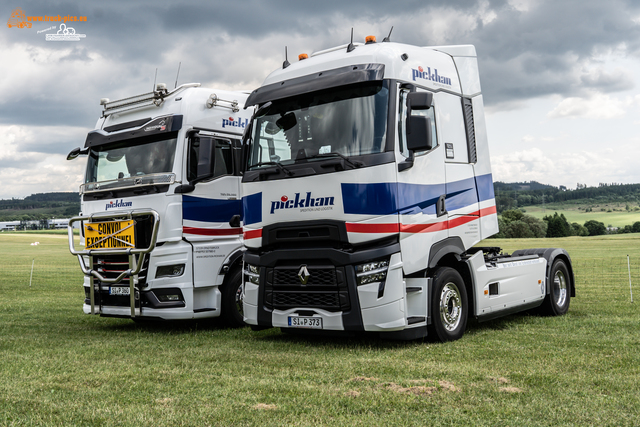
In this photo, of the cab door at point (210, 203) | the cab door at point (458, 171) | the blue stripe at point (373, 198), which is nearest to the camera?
the blue stripe at point (373, 198)

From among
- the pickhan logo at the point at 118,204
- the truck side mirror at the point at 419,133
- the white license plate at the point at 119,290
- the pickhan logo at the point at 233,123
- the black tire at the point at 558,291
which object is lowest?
the black tire at the point at 558,291

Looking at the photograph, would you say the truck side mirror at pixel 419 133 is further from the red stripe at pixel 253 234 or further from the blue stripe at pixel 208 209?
the blue stripe at pixel 208 209

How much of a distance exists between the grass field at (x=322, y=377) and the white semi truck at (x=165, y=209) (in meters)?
0.63

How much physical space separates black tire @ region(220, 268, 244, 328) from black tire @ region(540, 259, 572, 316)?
550 centimetres

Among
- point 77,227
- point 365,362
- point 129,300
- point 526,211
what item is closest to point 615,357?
point 365,362

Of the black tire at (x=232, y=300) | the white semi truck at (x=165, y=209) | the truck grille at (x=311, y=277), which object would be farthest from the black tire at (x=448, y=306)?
the white semi truck at (x=165, y=209)

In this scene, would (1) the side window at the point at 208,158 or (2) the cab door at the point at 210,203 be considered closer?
(1) the side window at the point at 208,158

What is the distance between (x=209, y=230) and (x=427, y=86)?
428 centimetres

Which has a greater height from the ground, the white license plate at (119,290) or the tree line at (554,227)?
the white license plate at (119,290)

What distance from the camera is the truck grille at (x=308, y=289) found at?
303 inches

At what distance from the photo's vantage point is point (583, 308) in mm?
12031

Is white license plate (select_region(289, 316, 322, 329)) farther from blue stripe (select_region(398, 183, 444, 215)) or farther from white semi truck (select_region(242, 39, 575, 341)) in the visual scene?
blue stripe (select_region(398, 183, 444, 215))

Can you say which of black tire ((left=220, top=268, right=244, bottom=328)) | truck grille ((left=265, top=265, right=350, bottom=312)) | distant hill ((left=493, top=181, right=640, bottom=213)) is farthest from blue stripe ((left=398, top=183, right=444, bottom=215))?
distant hill ((left=493, top=181, right=640, bottom=213))

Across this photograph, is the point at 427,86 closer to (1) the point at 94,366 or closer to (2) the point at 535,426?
(2) the point at 535,426
